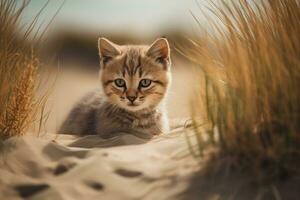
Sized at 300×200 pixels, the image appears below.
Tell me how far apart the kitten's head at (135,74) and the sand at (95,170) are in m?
0.70

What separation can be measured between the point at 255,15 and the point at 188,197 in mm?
1557

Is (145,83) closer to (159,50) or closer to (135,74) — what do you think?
(135,74)

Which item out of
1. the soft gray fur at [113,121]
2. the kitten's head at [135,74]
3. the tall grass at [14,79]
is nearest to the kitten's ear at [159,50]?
the kitten's head at [135,74]

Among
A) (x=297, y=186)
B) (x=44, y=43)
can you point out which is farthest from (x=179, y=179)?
(x=44, y=43)

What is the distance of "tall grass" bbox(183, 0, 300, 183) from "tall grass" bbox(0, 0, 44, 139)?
67.4 inches

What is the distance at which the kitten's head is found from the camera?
16.5ft

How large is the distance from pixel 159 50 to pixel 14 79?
141cm

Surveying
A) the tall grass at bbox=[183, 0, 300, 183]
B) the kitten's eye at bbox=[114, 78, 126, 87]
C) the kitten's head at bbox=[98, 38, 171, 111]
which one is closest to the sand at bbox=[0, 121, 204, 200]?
the tall grass at bbox=[183, 0, 300, 183]

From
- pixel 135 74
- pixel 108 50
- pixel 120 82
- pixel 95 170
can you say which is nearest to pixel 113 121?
pixel 120 82

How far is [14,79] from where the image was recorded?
4738 mm

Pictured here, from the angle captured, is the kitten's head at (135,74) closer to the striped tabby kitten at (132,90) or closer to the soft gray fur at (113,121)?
the striped tabby kitten at (132,90)

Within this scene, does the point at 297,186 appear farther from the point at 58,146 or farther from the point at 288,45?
the point at 58,146

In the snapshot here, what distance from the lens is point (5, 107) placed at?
4.61 meters

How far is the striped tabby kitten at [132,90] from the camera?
5035mm
